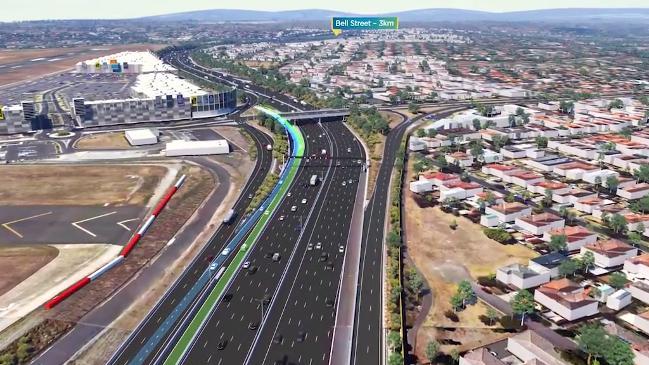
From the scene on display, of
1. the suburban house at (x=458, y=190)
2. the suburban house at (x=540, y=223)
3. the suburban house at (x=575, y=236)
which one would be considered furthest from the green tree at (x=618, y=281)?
the suburban house at (x=458, y=190)

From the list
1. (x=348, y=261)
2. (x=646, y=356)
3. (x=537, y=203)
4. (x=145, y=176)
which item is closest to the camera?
(x=646, y=356)

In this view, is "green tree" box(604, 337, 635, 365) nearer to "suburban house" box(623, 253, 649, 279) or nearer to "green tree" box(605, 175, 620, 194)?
"suburban house" box(623, 253, 649, 279)

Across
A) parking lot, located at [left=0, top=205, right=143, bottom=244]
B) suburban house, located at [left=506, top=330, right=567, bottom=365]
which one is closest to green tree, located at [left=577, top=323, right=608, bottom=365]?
suburban house, located at [left=506, top=330, right=567, bottom=365]

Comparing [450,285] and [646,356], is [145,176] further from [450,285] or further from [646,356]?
[646,356]

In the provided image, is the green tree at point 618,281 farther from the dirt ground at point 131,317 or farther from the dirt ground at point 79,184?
the dirt ground at point 79,184

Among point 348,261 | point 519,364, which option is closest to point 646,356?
point 519,364

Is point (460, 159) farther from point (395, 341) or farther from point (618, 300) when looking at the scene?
point (395, 341)
